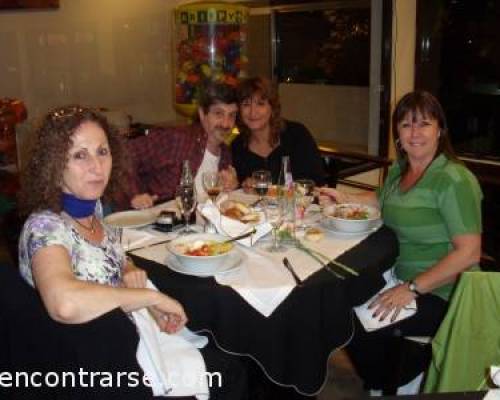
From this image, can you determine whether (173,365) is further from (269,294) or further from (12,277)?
(12,277)

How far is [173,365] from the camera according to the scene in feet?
5.11

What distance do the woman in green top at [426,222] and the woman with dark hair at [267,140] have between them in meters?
0.79

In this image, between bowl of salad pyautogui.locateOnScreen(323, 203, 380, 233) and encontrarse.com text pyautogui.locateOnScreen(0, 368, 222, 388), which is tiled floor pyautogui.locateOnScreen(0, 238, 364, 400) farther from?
encontrarse.com text pyautogui.locateOnScreen(0, 368, 222, 388)

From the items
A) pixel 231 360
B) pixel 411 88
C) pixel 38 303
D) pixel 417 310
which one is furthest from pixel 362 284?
pixel 411 88

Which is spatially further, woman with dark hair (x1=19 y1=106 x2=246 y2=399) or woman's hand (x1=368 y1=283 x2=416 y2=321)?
woman's hand (x1=368 y1=283 x2=416 y2=321)

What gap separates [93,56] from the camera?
4605 millimetres

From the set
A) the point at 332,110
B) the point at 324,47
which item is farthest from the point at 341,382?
the point at 324,47

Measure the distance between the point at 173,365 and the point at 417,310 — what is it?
0.91 m

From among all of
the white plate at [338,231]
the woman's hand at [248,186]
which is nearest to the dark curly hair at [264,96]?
the woman's hand at [248,186]

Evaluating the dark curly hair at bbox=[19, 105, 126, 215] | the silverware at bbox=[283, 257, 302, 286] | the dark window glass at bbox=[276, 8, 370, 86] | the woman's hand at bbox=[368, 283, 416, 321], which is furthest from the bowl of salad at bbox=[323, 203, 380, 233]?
the dark window glass at bbox=[276, 8, 370, 86]

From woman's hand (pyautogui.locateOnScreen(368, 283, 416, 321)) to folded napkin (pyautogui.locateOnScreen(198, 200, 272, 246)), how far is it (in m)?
0.48

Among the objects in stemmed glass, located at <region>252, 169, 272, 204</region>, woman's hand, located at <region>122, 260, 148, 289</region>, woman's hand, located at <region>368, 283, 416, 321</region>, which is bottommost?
woman's hand, located at <region>368, 283, 416, 321</region>

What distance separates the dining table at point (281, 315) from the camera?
5.12 feet

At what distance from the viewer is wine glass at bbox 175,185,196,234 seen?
1961mm
